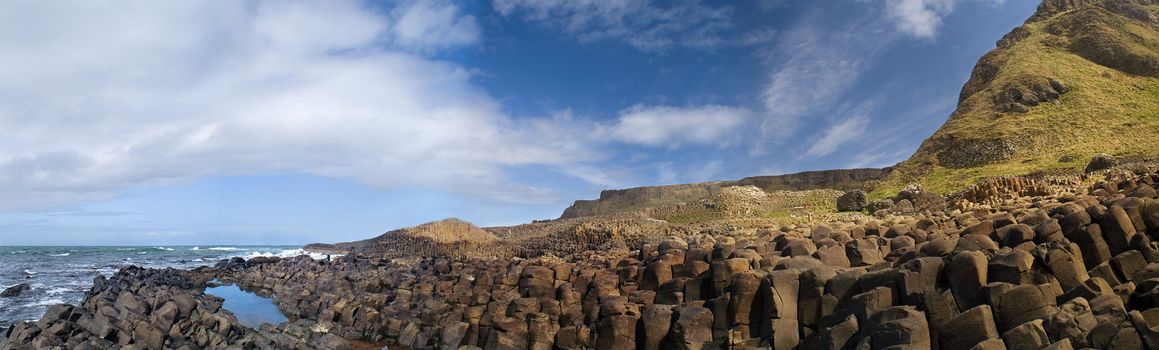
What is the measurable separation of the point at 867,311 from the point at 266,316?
22.2 metres

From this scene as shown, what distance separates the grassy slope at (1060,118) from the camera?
118 feet

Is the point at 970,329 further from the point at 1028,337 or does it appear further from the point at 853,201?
the point at 853,201

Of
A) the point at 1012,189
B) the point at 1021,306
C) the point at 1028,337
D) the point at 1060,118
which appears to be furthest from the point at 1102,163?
the point at 1028,337

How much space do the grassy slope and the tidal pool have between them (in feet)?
112

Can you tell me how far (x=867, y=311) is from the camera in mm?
9281

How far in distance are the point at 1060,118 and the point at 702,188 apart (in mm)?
34835

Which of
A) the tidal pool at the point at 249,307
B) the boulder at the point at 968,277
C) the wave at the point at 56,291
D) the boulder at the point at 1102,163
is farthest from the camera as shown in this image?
the wave at the point at 56,291

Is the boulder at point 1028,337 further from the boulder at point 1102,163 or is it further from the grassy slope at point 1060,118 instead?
the grassy slope at point 1060,118

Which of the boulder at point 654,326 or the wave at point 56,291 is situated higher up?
the wave at point 56,291

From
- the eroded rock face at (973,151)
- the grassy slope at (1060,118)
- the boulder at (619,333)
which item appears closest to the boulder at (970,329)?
the boulder at (619,333)

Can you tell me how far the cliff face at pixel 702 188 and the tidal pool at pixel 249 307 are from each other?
39.5 m

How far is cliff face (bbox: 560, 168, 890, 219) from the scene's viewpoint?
64000 millimetres

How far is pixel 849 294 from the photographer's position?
1062 centimetres

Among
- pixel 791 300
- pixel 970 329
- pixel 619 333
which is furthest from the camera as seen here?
pixel 619 333
